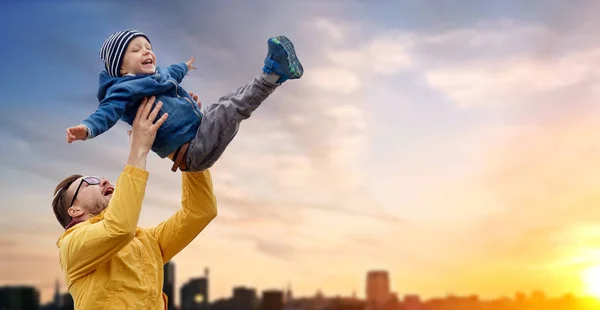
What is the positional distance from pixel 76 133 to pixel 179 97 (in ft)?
3.07

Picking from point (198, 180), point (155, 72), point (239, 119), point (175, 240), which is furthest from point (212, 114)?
point (175, 240)

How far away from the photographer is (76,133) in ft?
14.4

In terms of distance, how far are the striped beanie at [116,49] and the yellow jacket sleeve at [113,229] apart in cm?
70

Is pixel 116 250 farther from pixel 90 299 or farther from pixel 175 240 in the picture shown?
pixel 175 240

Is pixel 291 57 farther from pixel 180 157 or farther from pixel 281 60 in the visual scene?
pixel 180 157

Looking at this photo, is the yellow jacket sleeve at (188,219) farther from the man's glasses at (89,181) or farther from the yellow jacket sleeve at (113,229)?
the yellow jacket sleeve at (113,229)

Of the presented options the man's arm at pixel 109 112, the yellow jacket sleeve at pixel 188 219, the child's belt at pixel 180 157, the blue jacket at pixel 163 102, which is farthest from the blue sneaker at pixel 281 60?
the yellow jacket sleeve at pixel 188 219

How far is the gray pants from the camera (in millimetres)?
4883

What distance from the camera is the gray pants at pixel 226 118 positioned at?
4.88 m

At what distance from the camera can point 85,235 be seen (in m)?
5.23

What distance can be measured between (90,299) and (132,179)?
0.95 meters

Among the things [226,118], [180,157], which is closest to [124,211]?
[180,157]

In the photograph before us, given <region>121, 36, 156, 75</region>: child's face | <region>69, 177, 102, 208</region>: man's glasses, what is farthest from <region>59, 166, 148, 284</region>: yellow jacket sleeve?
<region>121, 36, 156, 75</region>: child's face

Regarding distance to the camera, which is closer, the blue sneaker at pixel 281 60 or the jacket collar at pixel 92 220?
the blue sneaker at pixel 281 60
